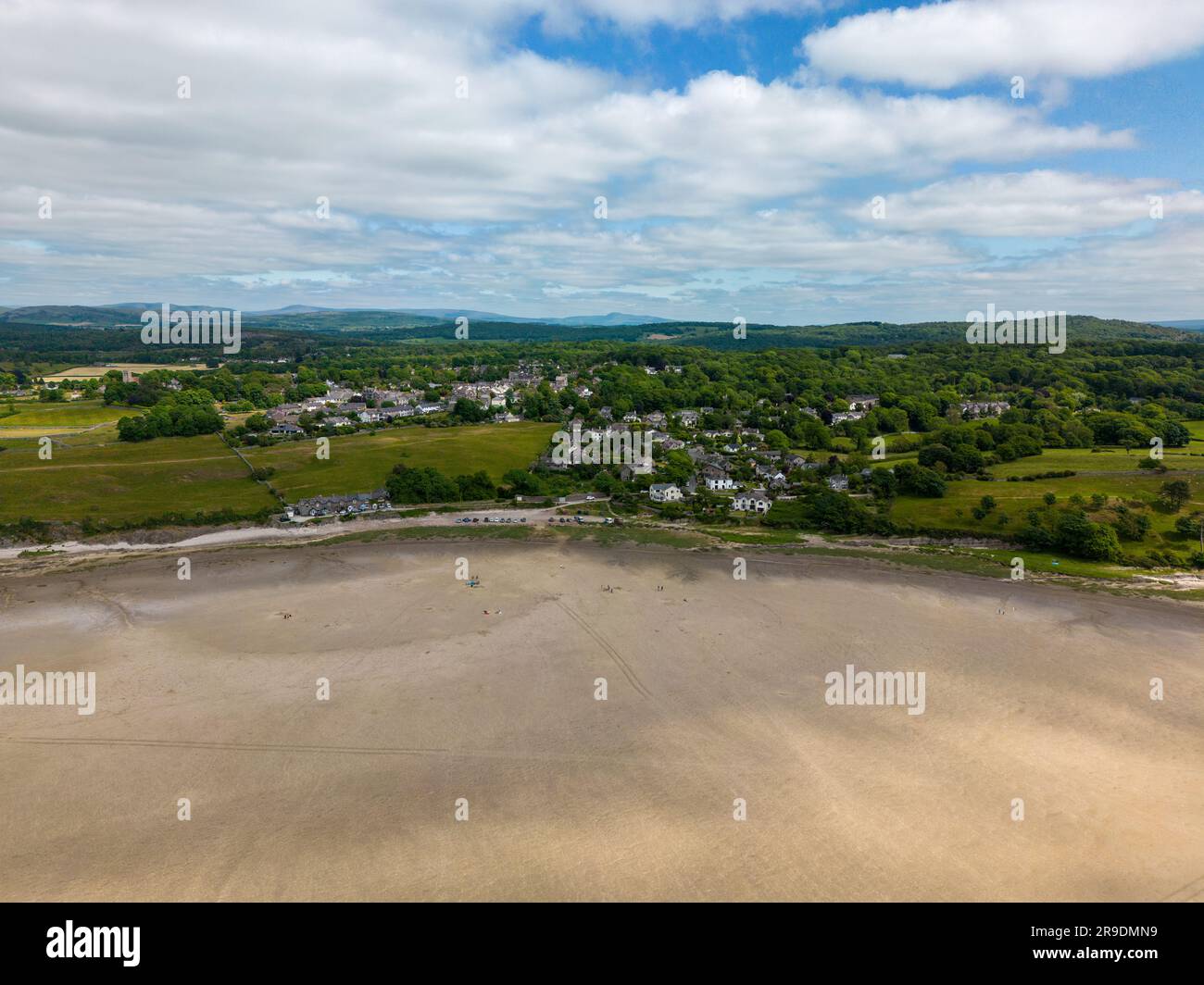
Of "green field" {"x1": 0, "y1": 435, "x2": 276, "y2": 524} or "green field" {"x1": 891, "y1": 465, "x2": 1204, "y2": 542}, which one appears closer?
"green field" {"x1": 891, "y1": 465, "x2": 1204, "y2": 542}

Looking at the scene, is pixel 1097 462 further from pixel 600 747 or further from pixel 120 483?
pixel 120 483

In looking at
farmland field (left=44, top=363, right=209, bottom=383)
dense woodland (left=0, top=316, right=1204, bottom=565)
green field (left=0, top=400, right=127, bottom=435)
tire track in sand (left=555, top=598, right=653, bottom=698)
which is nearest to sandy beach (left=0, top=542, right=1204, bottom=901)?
tire track in sand (left=555, top=598, right=653, bottom=698)

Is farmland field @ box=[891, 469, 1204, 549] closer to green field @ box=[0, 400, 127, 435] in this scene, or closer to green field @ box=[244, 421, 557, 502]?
green field @ box=[244, 421, 557, 502]

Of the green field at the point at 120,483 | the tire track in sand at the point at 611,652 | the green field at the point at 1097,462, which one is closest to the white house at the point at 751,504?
the green field at the point at 1097,462

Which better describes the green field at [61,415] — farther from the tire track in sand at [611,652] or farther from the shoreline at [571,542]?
the tire track in sand at [611,652]
